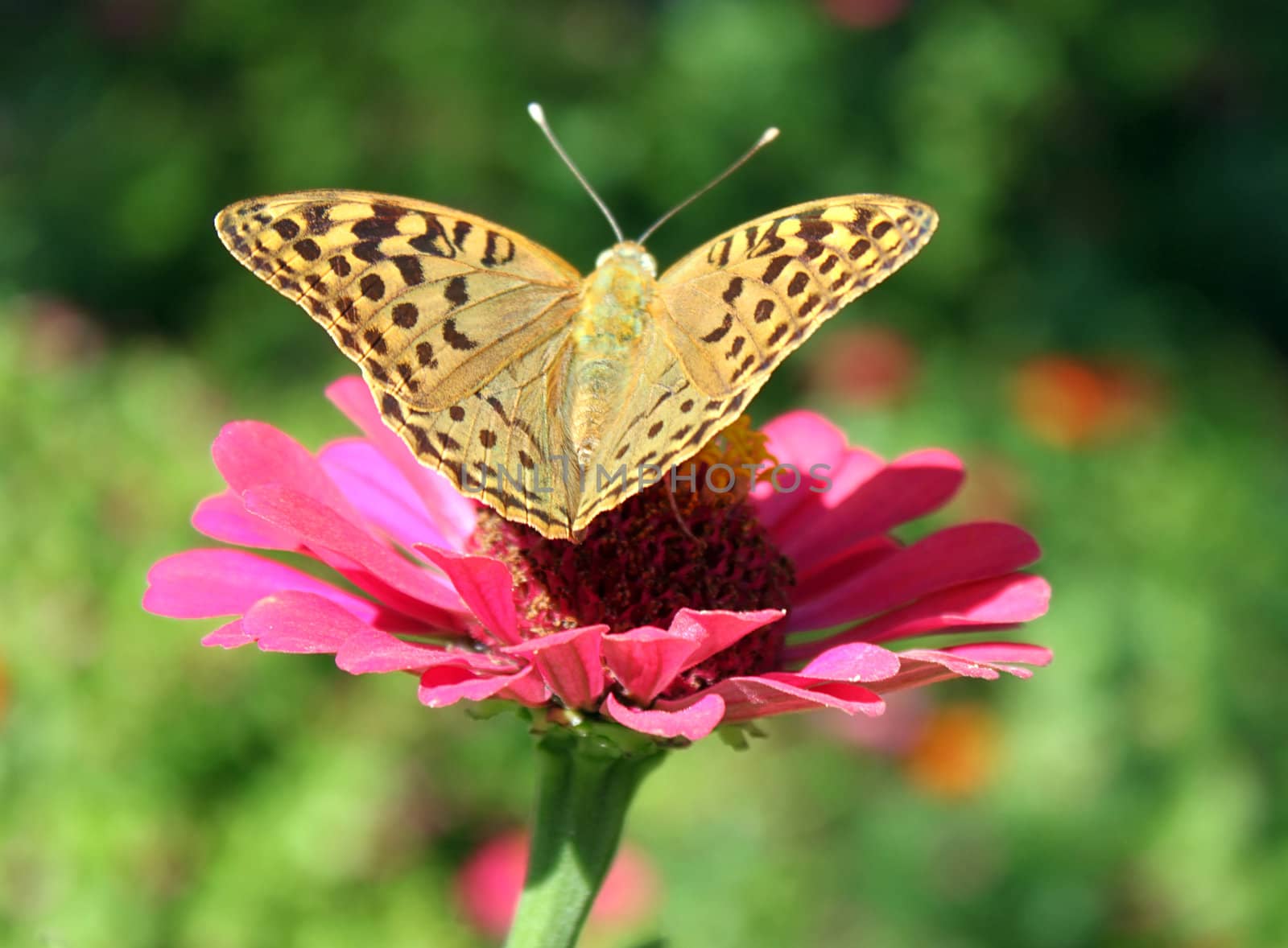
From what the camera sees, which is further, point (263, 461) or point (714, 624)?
point (263, 461)

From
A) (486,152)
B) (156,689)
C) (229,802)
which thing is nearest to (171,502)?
(156,689)

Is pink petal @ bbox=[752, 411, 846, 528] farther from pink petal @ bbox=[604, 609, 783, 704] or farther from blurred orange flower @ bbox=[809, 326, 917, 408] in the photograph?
blurred orange flower @ bbox=[809, 326, 917, 408]

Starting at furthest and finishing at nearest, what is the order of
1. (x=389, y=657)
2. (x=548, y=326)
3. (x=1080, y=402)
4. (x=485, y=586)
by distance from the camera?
1. (x=1080, y=402)
2. (x=548, y=326)
3. (x=485, y=586)
4. (x=389, y=657)

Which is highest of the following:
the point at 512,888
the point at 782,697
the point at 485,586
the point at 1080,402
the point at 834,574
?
the point at 485,586

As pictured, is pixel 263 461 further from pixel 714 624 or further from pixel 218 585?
pixel 714 624

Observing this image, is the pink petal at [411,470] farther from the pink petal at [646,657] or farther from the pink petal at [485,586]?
the pink petal at [646,657]

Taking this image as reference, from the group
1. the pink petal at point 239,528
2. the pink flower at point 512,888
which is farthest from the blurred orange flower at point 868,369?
the pink petal at point 239,528

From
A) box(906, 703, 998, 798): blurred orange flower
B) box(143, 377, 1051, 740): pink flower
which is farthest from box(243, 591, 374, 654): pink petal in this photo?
box(906, 703, 998, 798): blurred orange flower

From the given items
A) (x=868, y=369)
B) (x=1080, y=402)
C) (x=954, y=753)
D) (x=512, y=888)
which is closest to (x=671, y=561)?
(x=512, y=888)

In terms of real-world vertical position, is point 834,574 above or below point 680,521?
below
